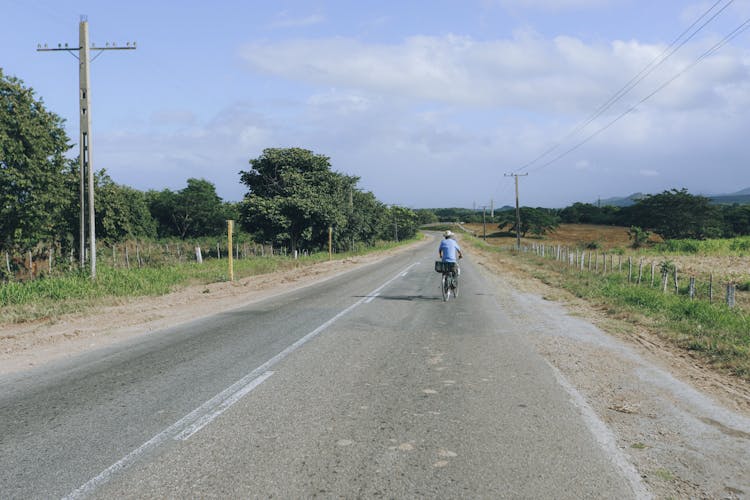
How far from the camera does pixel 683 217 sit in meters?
69.5

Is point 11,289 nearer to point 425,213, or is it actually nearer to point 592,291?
point 592,291

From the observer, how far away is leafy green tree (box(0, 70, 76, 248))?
20891 mm

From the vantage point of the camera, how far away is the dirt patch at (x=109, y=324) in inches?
321

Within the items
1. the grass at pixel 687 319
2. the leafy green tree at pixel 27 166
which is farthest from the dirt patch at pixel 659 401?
the leafy green tree at pixel 27 166

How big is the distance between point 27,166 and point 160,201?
56.4 m

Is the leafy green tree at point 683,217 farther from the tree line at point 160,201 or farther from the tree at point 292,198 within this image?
the tree at point 292,198

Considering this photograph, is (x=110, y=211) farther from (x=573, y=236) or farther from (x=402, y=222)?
(x=573, y=236)

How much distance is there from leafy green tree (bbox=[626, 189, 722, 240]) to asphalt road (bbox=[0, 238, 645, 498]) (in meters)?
72.9

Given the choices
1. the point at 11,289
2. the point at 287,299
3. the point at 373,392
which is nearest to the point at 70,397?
the point at 373,392

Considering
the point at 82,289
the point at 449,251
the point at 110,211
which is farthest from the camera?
the point at 110,211

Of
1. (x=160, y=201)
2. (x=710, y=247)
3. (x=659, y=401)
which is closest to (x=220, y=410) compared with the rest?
(x=659, y=401)

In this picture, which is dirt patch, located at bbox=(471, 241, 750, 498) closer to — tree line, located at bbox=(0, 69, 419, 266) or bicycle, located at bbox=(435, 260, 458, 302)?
bicycle, located at bbox=(435, 260, 458, 302)

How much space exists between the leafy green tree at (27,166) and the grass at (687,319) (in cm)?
2209

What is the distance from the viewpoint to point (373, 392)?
569 centimetres
